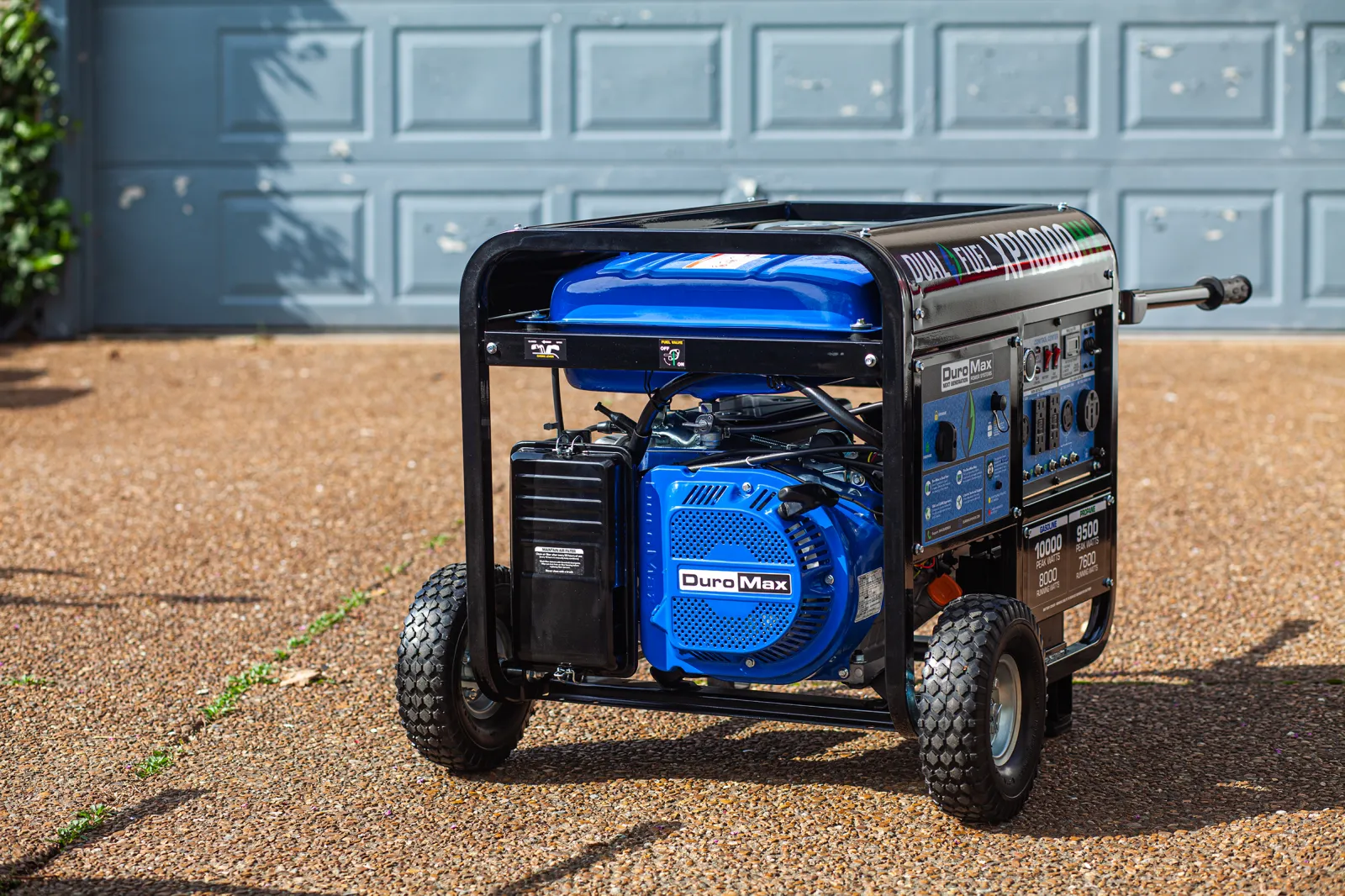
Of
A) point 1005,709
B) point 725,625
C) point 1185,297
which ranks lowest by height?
point 1005,709

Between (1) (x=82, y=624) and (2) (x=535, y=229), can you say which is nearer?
(2) (x=535, y=229)

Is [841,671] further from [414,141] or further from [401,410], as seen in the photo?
[414,141]

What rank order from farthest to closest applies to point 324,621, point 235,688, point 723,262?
1. point 324,621
2. point 235,688
3. point 723,262

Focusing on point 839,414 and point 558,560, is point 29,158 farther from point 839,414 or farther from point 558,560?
point 839,414

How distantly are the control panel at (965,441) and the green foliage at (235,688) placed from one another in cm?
191

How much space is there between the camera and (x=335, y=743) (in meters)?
4.24

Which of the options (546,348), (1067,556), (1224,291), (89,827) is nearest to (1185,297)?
(1224,291)

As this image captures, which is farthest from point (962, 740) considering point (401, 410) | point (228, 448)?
point (401, 410)

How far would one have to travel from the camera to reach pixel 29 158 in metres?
10.7

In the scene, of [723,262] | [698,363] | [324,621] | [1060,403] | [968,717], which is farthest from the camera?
[324,621]

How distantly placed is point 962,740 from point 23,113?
887cm

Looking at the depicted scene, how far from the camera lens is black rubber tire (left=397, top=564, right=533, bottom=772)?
389cm

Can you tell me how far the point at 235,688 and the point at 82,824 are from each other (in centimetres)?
98

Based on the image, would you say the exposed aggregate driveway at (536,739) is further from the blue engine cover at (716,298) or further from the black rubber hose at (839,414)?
the blue engine cover at (716,298)
